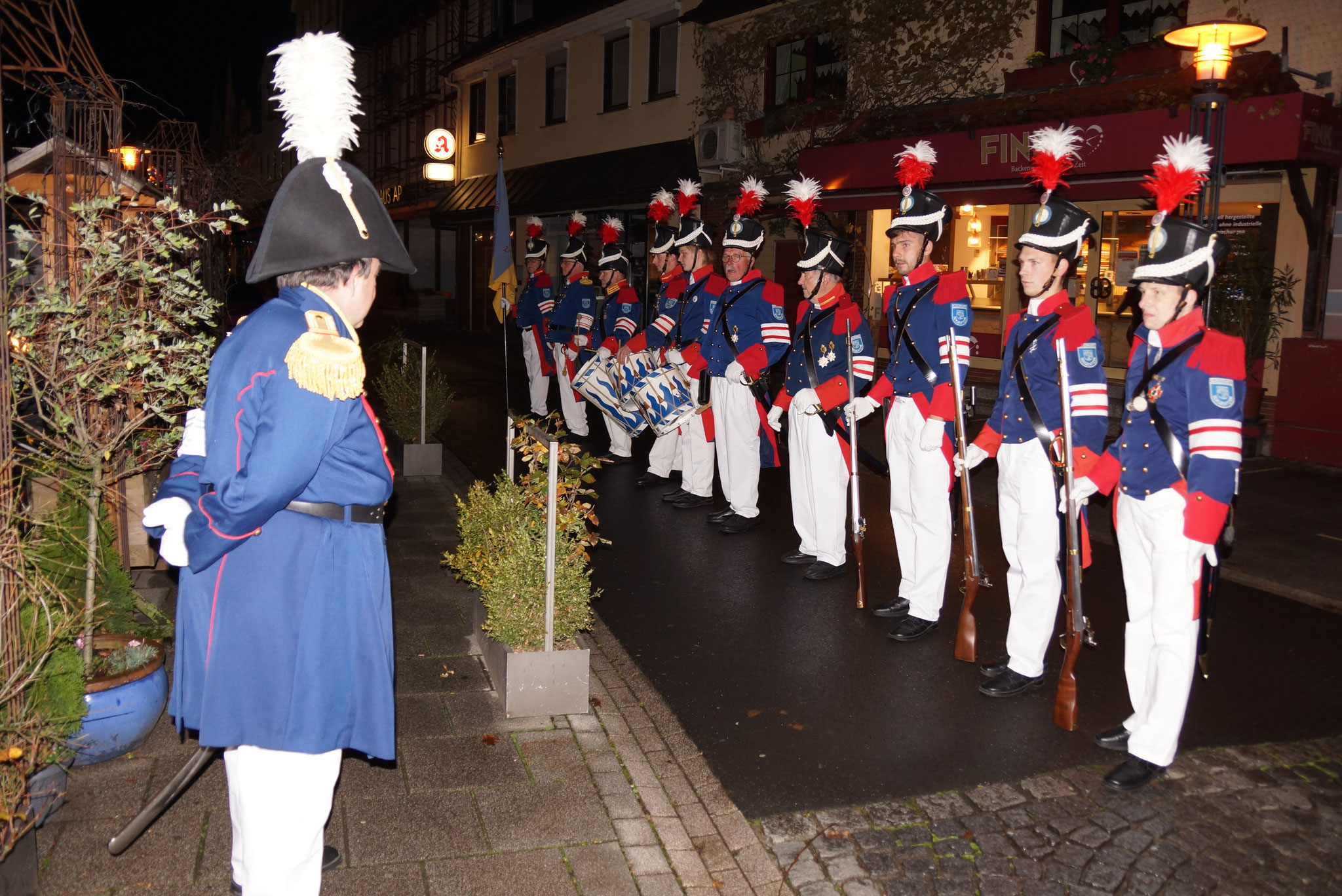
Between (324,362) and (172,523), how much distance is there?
0.67 metres

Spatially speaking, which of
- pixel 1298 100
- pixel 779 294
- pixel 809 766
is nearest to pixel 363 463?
pixel 809 766

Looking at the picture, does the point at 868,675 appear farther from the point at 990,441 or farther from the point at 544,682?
the point at 544,682

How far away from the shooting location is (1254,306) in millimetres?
12516

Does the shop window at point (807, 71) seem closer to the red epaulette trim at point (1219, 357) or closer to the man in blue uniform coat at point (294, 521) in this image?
the red epaulette trim at point (1219, 357)

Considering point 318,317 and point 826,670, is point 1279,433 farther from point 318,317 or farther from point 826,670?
point 318,317

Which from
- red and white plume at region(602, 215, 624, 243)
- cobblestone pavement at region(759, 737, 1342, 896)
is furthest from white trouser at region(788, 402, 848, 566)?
red and white plume at region(602, 215, 624, 243)

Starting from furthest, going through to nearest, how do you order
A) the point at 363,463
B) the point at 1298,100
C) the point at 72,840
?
the point at 1298,100 → the point at 72,840 → the point at 363,463

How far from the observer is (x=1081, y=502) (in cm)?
496

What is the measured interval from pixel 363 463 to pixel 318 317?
44cm

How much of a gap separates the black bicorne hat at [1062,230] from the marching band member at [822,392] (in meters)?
1.81

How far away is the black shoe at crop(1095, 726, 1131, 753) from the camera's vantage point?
192 inches

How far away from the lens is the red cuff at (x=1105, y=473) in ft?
15.8

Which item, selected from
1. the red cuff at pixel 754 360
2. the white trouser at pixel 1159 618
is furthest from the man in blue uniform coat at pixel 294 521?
the red cuff at pixel 754 360

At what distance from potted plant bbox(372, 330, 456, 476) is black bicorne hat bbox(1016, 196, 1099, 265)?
6.37 meters
